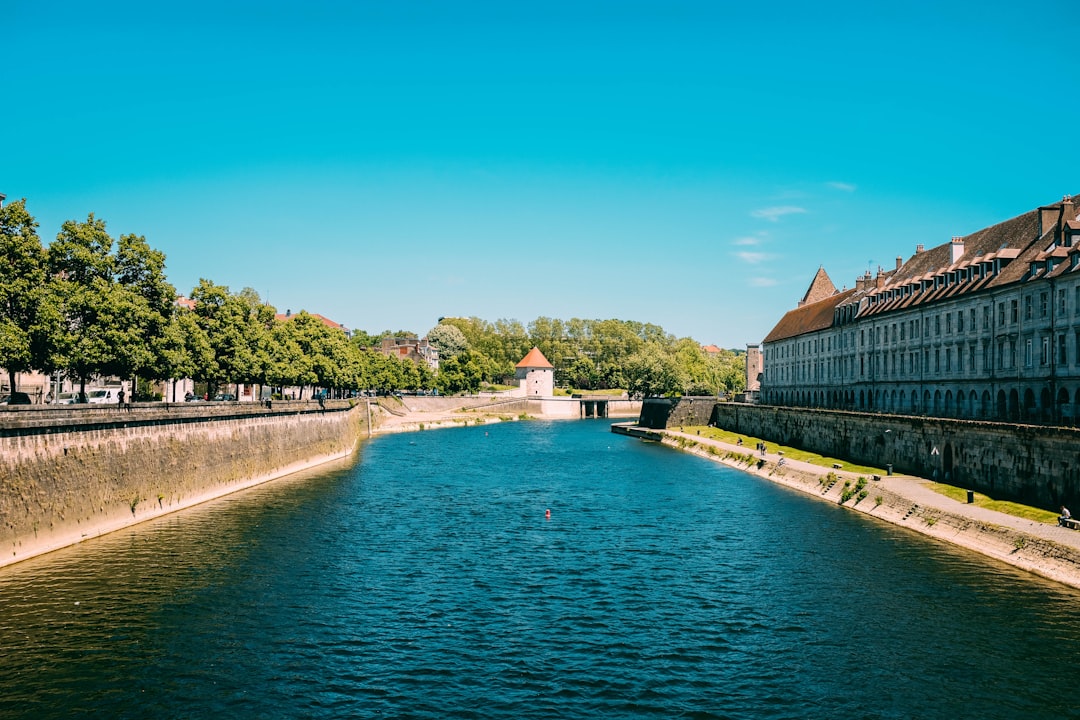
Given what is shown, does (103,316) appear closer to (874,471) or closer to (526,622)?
(526,622)

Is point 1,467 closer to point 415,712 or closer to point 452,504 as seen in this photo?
point 415,712

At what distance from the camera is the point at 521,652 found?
26266 millimetres

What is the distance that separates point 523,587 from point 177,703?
15.0 metres

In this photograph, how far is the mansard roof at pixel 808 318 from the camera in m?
99.5

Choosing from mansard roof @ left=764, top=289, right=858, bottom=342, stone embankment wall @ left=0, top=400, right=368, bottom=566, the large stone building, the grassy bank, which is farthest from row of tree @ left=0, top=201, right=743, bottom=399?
mansard roof @ left=764, top=289, right=858, bottom=342

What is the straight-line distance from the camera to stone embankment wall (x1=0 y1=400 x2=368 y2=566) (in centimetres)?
3462

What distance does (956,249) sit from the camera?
71438mm

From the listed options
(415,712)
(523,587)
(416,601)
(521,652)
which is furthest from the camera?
(523,587)

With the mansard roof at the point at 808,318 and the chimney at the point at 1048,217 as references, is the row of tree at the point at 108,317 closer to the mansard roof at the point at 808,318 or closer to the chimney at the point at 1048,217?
the chimney at the point at 1048,217

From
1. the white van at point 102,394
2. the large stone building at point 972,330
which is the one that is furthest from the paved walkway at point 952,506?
the white van at point 102,394

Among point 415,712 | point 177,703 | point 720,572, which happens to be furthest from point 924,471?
point 177,703

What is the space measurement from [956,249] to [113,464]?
225 ft

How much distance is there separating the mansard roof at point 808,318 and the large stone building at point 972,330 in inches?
38.2

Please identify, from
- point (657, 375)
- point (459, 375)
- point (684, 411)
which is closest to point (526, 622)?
point (684, 411)
